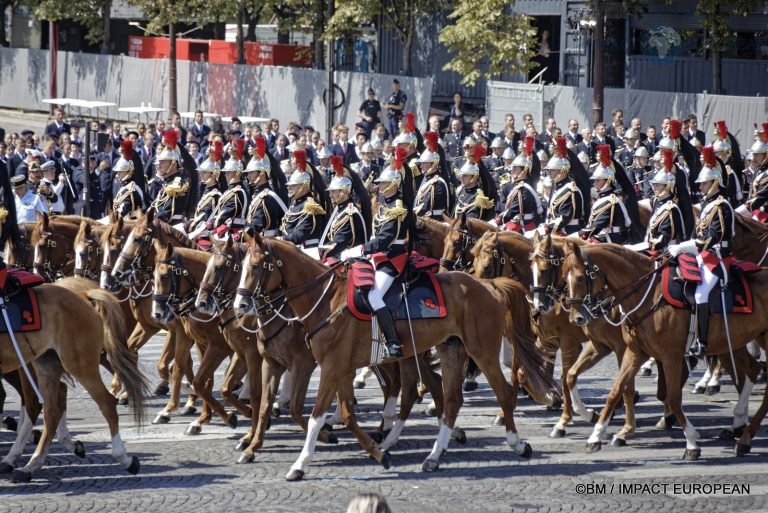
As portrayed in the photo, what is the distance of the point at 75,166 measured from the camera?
26828 mm

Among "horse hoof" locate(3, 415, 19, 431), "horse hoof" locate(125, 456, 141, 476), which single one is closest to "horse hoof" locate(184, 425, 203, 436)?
"horse hoof" locate(125, 456, 141, 476)

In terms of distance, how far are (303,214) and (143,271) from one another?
6.43 feet

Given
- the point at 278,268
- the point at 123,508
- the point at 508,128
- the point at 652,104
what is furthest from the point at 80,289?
the point at 652,104

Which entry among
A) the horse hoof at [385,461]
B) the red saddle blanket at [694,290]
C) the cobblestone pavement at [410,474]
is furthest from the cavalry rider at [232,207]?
the red saddle blanket at [694,290]

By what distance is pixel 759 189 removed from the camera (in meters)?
20.2

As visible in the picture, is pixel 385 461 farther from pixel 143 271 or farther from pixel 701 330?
pixel 143 271

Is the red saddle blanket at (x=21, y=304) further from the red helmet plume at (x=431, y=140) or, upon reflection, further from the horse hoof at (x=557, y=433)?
the red helmet plume at (x=431, y=140)

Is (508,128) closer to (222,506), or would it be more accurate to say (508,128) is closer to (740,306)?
(740,306)

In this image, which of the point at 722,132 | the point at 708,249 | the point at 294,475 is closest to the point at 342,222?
the point at 294,475

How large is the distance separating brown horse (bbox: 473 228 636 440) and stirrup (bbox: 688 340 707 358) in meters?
0.81

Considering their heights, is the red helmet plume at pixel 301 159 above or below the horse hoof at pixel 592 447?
above

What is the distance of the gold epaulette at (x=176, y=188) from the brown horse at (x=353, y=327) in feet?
17.1

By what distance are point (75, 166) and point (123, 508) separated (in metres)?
15.7

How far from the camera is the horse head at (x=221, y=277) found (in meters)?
14.0
